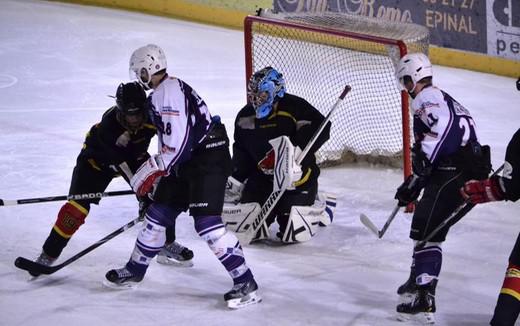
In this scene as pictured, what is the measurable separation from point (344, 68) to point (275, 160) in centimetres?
154

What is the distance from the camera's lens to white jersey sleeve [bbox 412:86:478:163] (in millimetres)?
3980

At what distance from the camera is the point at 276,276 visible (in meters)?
4.53

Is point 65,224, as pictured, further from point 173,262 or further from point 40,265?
point 173,262

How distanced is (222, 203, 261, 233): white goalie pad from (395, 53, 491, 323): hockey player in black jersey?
1099 millimetres

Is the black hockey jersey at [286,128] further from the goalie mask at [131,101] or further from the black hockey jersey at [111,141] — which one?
the goalie mask at [131,101]

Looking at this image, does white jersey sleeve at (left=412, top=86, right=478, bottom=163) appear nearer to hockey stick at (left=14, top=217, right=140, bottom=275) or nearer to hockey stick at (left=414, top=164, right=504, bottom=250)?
hockey stick at (left=414, top=164, right=504, bottom=250)

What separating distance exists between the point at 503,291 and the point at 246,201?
5.65 feet

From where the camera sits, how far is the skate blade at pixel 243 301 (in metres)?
4.11

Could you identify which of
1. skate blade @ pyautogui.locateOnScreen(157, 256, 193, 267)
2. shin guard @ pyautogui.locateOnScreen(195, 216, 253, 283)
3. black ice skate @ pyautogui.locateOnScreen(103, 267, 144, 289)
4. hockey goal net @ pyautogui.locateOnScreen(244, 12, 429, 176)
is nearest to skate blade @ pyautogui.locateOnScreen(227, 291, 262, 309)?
shin guard @ pyautogui.locateOnScreen(195, 216, 253, 283)

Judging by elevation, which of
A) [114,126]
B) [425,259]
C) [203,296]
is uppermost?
[114,126]

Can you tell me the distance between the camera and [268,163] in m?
5.06

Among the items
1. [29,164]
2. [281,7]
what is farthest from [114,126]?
[281,7]

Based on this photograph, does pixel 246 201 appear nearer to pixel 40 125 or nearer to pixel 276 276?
pixel 276 276

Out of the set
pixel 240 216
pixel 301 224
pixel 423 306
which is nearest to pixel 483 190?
pixel 423 306
